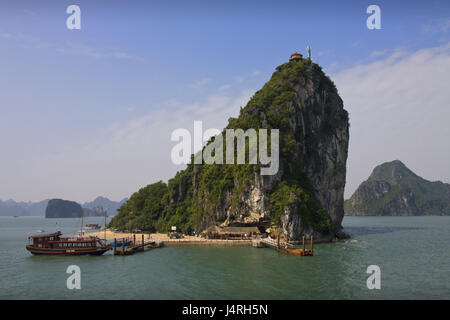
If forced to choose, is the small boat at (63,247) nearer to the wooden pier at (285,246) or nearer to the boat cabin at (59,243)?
the boat cabin at (59,243)

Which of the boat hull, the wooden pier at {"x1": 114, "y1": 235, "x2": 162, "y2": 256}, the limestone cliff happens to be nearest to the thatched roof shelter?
the limestone cliff

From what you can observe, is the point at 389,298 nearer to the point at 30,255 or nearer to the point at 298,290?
the point at 298,290

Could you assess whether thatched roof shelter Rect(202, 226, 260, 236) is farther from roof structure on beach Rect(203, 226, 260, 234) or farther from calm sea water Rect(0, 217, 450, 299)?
calm sea water Rect(0, 217, 450, 299)

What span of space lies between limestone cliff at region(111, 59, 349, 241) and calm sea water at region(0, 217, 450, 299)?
1435 cm

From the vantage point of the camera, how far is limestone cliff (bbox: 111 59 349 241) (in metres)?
67.0

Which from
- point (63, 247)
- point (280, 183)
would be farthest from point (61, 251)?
point (280, 183)

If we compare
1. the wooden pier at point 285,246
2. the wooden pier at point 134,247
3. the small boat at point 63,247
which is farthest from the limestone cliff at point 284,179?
the small boat at point 63,247

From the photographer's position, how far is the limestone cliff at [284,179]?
67.0 m

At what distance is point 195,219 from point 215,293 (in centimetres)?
5181

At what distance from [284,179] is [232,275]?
38021 millimetres

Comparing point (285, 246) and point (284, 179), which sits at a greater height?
point (284, 179)

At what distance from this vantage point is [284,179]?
7031 centimetres

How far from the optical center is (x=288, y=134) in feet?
255

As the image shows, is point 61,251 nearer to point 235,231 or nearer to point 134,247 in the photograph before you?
point 134,247
